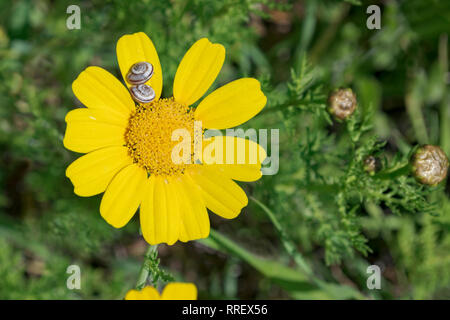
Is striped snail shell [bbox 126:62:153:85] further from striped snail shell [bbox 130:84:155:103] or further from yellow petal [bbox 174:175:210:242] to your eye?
yellow petal [bbox 174:175:210:242]

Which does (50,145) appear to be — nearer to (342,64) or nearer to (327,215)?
(327,215)

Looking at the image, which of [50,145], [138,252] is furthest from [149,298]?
[138,252]

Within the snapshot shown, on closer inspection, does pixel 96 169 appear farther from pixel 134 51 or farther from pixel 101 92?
pixel 134 51

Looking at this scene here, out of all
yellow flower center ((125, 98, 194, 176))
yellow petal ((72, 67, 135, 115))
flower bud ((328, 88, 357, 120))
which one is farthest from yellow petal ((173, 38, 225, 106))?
flower bud ((328, 88, 357, 120))

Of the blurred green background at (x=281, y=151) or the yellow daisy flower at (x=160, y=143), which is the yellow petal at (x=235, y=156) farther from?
the blurred green background at (x=281, y=151)
